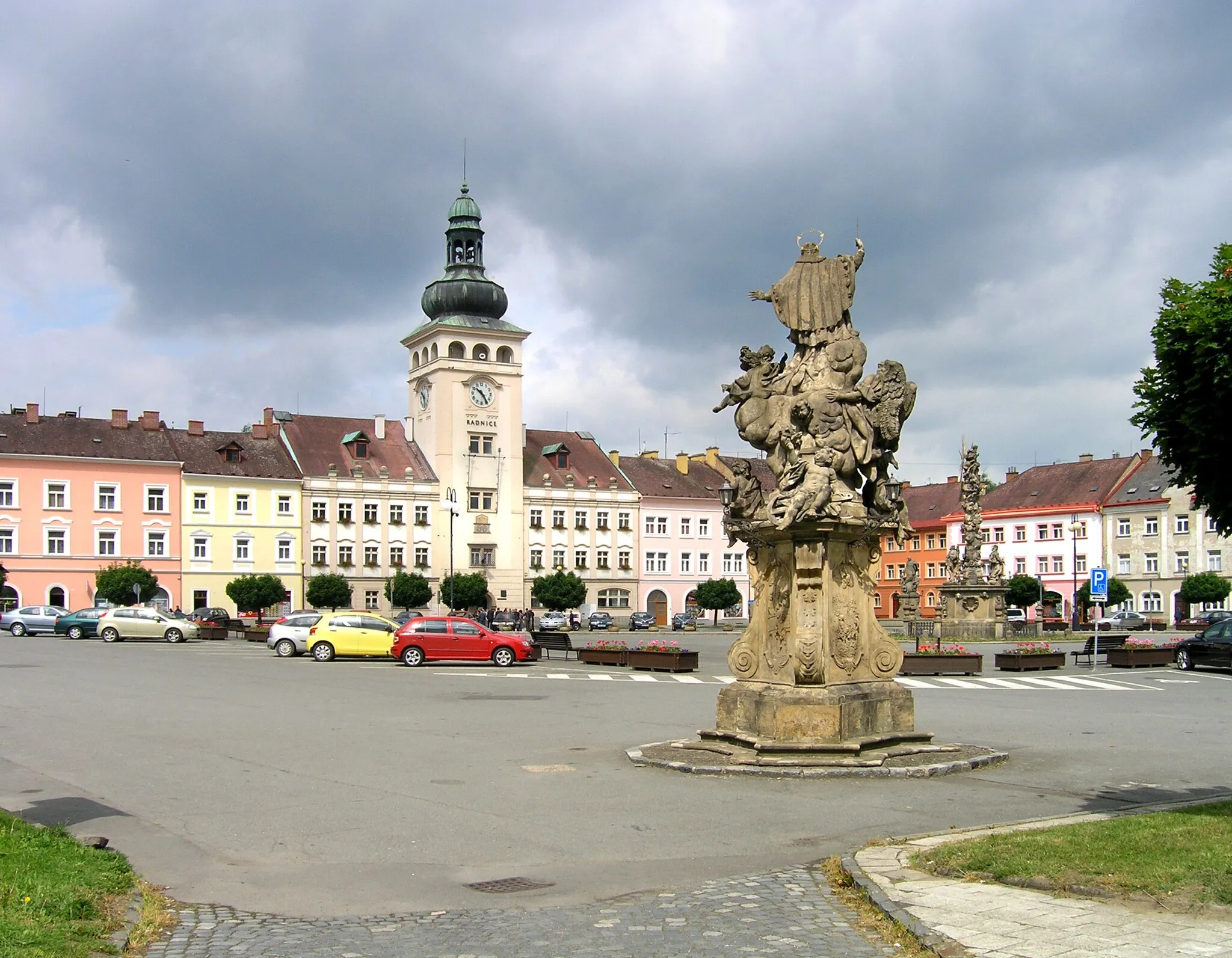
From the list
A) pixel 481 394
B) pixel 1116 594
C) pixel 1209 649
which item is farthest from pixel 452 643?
pixel 1116 594

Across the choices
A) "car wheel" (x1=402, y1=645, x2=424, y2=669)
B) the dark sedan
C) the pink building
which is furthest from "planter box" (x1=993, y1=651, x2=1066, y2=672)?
the pink building

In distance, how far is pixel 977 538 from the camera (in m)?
48.8

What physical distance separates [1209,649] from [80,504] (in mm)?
58348

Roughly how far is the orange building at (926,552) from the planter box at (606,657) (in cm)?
6069

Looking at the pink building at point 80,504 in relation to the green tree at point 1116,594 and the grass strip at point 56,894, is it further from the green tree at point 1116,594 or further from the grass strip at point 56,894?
the grass strip at point 56,894

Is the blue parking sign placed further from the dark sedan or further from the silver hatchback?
the dark sedan

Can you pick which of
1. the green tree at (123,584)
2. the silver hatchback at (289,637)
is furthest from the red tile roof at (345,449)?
the silver hatchback at (289,637)

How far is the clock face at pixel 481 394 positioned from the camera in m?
83.9

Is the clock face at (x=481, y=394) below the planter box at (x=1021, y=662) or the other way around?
the other way around

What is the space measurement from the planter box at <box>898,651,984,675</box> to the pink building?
52619 mm

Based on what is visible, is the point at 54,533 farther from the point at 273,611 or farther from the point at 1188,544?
the point at 1188,544

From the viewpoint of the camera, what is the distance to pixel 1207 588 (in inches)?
2827

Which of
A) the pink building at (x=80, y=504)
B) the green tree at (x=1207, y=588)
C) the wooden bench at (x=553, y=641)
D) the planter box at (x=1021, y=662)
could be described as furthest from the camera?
the green tree at (x=1207, y=588)

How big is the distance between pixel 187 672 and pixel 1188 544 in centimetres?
6866
